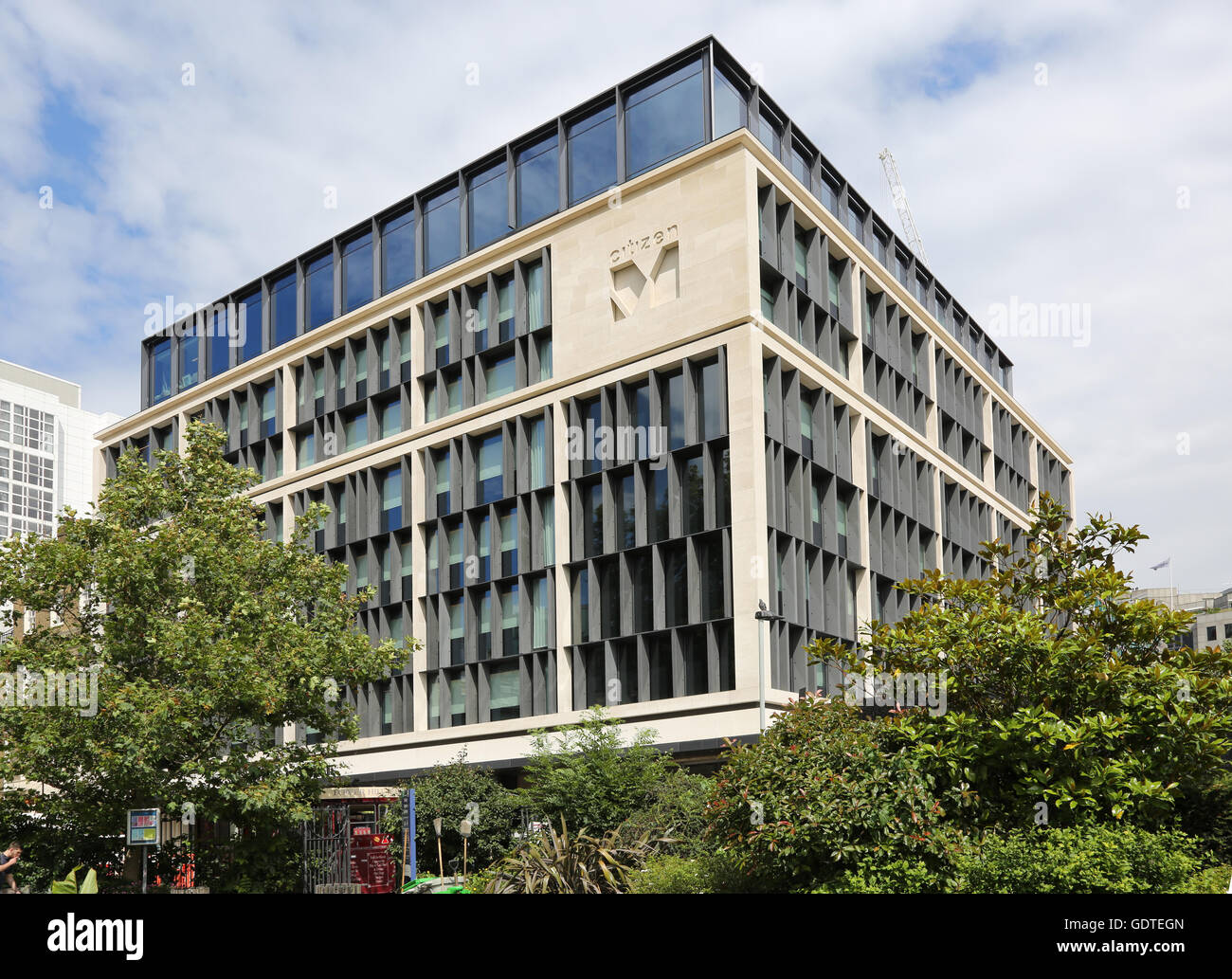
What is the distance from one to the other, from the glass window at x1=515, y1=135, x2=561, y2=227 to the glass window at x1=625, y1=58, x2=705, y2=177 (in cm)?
396

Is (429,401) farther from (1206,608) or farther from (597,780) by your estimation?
(1206,608)

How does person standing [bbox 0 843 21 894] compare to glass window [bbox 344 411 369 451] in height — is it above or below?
below

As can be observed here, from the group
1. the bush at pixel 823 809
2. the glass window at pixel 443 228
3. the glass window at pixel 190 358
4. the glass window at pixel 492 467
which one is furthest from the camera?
the glass window at pixel 190 358

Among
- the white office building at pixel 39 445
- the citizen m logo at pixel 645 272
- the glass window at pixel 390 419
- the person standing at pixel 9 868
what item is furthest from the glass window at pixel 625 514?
the white office building at pixel 39 445

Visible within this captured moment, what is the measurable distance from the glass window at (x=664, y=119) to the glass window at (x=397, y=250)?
12324mm

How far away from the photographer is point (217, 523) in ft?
91.5

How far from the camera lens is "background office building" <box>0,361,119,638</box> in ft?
569

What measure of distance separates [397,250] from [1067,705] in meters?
42.0

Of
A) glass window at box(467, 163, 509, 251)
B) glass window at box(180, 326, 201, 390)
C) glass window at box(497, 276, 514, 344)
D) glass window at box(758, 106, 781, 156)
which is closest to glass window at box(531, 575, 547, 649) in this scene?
glass window at box(497, 276, 514, 344)

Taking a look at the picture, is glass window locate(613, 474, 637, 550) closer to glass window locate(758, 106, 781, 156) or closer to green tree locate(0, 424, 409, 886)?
glass window locate(758, 106, 781, 156)

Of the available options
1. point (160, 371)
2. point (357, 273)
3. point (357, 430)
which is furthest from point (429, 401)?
point (160, 371)

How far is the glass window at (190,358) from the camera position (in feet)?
207

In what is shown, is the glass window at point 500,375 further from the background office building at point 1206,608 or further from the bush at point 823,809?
the background office building at point 1206,608
